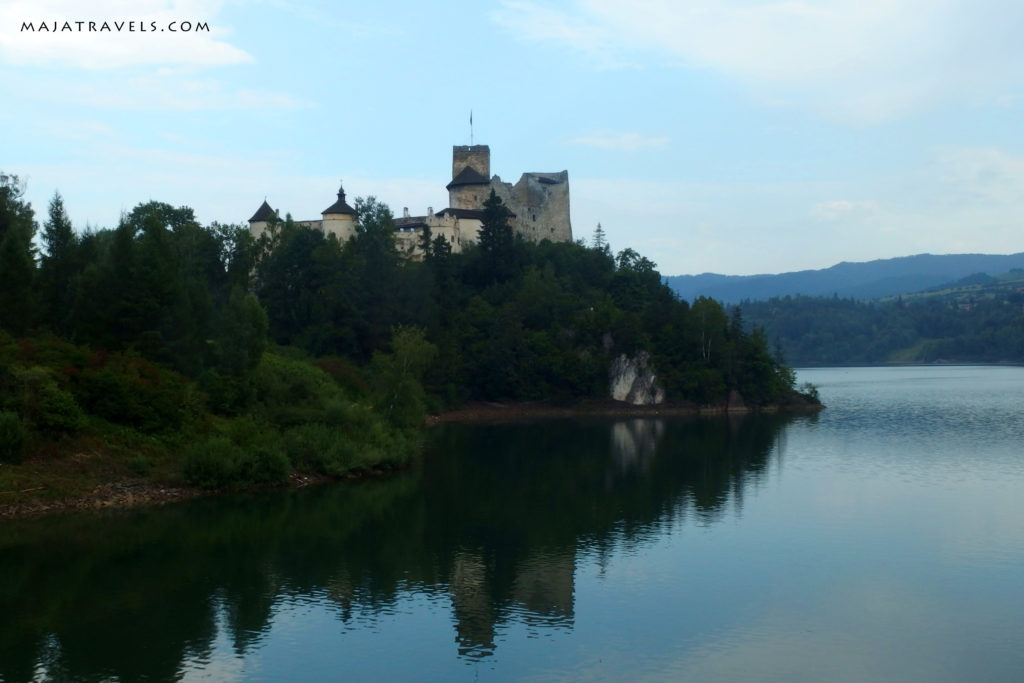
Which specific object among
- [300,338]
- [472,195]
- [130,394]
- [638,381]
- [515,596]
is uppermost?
[472,195]

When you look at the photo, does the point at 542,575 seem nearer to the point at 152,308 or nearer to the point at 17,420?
the point at 17,420

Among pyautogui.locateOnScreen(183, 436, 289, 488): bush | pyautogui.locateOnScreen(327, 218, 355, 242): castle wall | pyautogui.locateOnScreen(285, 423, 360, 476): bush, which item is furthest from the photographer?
pyautogui.locateOnScreen(327, 218, 355, 242): castle wall

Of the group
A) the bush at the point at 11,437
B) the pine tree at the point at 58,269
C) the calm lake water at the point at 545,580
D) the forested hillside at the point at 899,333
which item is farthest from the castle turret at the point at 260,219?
the forested hillside at the point at 899,333

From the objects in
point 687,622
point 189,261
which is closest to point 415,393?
point 189,261

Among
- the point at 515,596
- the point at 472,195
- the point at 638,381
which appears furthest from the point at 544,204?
the point at 515,596

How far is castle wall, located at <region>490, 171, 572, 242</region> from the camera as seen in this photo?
268ft

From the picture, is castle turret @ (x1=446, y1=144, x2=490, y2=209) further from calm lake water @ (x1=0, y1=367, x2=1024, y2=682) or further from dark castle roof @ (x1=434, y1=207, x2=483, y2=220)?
calm lake water @ (x1=0, y1=367, x2=1024, y2=682)

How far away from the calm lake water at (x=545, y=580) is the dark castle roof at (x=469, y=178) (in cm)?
3853

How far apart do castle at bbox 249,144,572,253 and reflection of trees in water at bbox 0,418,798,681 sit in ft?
110

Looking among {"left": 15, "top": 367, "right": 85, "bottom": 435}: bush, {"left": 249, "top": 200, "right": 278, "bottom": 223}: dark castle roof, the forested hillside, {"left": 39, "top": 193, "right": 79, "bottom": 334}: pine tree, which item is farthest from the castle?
the forested hillside

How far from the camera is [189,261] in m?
51.3

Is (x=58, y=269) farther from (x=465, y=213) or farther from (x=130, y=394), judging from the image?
(x=465, y=213)

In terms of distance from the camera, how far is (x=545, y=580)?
23.2 m

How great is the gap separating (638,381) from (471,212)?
17.3 metres
